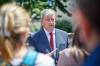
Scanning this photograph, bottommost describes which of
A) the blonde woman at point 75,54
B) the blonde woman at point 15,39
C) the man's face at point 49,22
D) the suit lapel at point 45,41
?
the suit lapel at point 45,41

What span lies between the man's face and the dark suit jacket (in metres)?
0.10

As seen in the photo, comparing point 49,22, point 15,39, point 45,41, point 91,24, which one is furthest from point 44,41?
point 91,24

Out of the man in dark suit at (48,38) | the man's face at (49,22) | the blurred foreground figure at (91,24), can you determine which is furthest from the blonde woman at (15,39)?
the man's face at (49,22)

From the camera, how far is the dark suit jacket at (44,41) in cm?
566

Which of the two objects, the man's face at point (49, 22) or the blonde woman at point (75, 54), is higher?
the blonde woman at point (75, 54)

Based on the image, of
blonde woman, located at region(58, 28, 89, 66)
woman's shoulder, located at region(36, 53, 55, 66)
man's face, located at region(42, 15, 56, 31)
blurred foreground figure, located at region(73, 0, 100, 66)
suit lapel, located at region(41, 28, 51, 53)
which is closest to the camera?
blurred foreground figure, located at region(73, 0, 100, 66)

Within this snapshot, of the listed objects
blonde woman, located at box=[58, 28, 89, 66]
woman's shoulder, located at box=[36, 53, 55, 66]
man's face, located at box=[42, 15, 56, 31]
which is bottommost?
man's face, located at box=[42, 15, 56, 31]

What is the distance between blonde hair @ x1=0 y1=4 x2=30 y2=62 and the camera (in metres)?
2.44

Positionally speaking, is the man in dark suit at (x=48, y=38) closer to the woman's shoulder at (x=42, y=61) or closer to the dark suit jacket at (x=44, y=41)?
the dark suit jacket at (x=44, y=41)

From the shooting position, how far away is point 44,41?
5793 millimetres

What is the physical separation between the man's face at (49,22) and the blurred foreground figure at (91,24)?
13.7 feet

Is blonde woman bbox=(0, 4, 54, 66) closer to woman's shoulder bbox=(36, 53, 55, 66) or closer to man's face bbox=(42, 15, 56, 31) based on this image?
woman's shoulder bbox=(36, 53, 55, 66)

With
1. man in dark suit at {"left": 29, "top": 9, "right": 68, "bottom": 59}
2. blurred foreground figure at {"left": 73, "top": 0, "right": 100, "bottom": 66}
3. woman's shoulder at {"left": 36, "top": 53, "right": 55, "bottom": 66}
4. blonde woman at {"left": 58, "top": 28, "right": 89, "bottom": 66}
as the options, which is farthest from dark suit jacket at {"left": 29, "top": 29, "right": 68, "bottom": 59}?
blurred foreground figure at {"left": 73, "top": 0, "right": 100, "bottom": 66}

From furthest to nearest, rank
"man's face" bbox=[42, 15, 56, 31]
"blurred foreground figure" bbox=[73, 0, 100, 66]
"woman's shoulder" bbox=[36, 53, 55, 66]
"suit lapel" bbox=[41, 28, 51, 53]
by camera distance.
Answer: "man's face" bbox=[42, 15, 56, 31], "suit lapel" bbox=[41, 28, 51, 53], "woman's shoulder" bbox=[36, 53, 55, 66], "blurred foreground figure" bbox=[73, 0, 100, 66]
